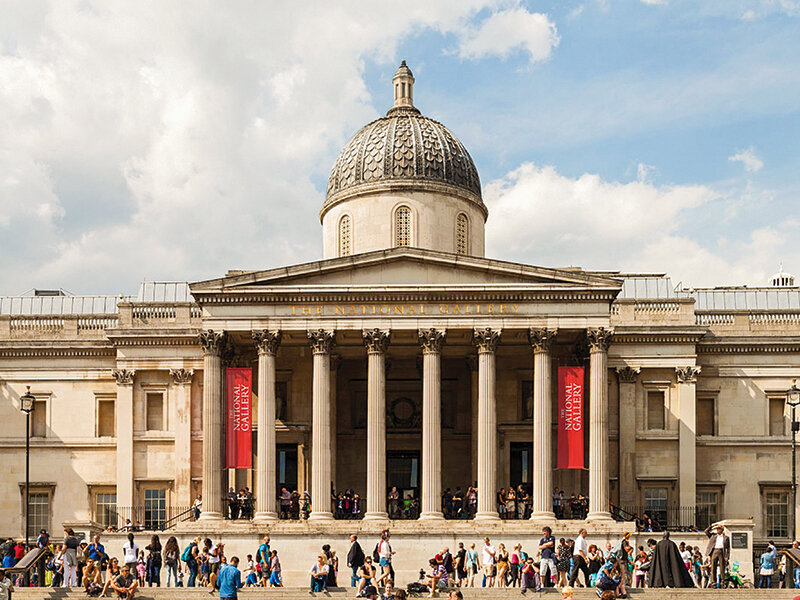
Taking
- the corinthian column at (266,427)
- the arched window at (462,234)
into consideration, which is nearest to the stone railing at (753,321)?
the arched window at (462,234)

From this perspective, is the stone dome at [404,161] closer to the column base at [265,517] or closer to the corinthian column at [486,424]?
the corinthian column at [486,424]

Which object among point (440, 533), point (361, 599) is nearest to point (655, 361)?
point (440, 533)

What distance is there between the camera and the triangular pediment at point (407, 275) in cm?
4509

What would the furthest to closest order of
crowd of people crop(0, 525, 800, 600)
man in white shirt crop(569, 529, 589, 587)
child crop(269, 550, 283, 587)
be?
child crop(269, 550, 283, 587) < man in white shirt crop(569, 529, 589, 587) < crowd of people crop(0, 525, 800, 600)

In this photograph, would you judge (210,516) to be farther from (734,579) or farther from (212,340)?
(734,579)

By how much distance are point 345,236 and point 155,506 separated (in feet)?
48.5

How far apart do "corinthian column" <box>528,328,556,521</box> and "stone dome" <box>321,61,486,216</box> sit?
10853mm

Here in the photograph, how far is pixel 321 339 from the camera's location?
45219mm

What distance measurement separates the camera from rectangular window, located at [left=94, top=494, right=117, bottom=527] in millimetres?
52562

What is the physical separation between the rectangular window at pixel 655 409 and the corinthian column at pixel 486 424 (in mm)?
10518

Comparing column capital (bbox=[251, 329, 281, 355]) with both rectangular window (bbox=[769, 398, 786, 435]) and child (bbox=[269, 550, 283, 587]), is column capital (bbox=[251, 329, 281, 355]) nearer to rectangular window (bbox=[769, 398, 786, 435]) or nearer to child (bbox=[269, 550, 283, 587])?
child (bbox=[269, 550, 283, 587])

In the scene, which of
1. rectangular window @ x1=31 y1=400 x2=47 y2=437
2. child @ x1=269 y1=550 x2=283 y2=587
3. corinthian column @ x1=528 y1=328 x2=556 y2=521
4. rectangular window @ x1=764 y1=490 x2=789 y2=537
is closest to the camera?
child @ x1=269 y1=550 x2=283 y2=587

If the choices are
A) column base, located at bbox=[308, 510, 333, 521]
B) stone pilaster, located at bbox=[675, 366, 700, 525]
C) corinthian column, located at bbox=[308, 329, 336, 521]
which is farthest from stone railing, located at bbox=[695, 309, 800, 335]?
column base, located at bbox=[308, 510, 333, 521]

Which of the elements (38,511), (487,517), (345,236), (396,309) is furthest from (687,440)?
(38,511)
